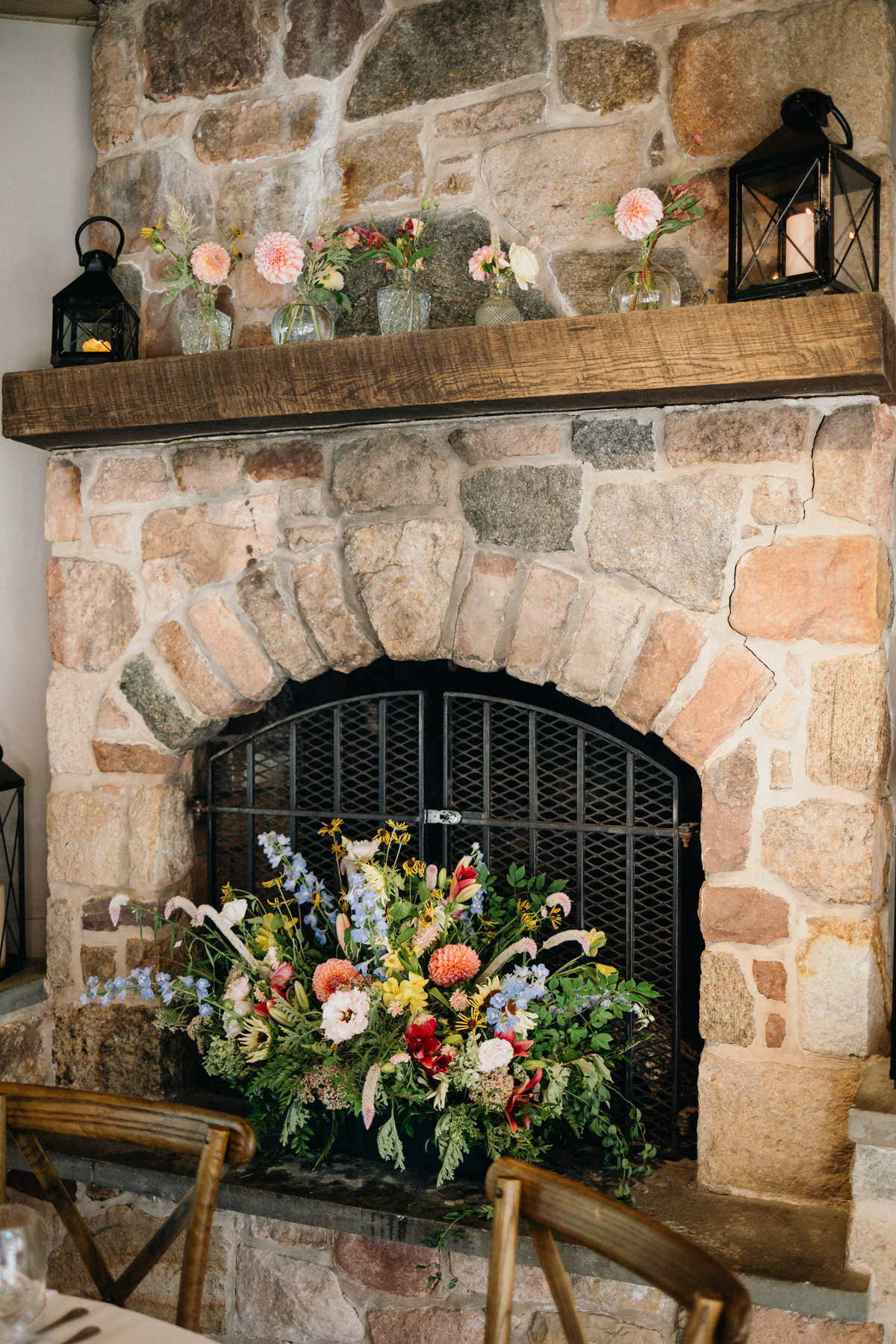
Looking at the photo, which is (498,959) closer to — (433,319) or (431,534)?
(431,534)

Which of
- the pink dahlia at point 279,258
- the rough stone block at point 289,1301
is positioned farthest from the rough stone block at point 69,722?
the rough stone block at point 289,1301

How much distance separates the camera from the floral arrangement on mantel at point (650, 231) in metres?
1.93

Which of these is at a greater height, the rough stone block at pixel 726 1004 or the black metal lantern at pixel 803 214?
the black metal lantern at pixel 803 214

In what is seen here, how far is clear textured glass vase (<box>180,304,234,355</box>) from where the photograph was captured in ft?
7.46

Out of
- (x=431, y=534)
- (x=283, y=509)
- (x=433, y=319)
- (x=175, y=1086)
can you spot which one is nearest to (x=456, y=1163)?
(x=175, y=1086)

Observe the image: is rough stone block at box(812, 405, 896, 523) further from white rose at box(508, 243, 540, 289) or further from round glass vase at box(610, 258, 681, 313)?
white rose at box(508, 243, 540, 289)

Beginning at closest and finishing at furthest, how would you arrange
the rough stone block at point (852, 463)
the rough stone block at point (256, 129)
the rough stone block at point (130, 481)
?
the rough stone block at point (852, 463) < the rough stone block at point (256, 129) < the rough stone block at point (130, 481)

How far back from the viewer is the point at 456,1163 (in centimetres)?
196

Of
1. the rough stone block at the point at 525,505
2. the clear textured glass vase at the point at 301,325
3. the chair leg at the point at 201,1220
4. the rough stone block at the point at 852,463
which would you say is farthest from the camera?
the clear textured glass vase at the point at 301,325

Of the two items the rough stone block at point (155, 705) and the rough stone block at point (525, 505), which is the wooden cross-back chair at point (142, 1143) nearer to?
the rough stone block at point (155, 705)

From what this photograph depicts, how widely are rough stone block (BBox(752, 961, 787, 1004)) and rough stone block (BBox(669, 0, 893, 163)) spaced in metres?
1.49

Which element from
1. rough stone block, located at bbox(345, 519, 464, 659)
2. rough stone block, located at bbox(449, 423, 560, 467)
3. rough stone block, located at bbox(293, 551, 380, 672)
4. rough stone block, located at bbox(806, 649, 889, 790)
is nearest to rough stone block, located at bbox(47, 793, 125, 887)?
rough stone block, located at bbox(293, 551, 380, 672)

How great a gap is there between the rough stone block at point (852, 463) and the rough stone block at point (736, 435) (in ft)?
0.14

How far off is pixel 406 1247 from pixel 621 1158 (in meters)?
0.44
